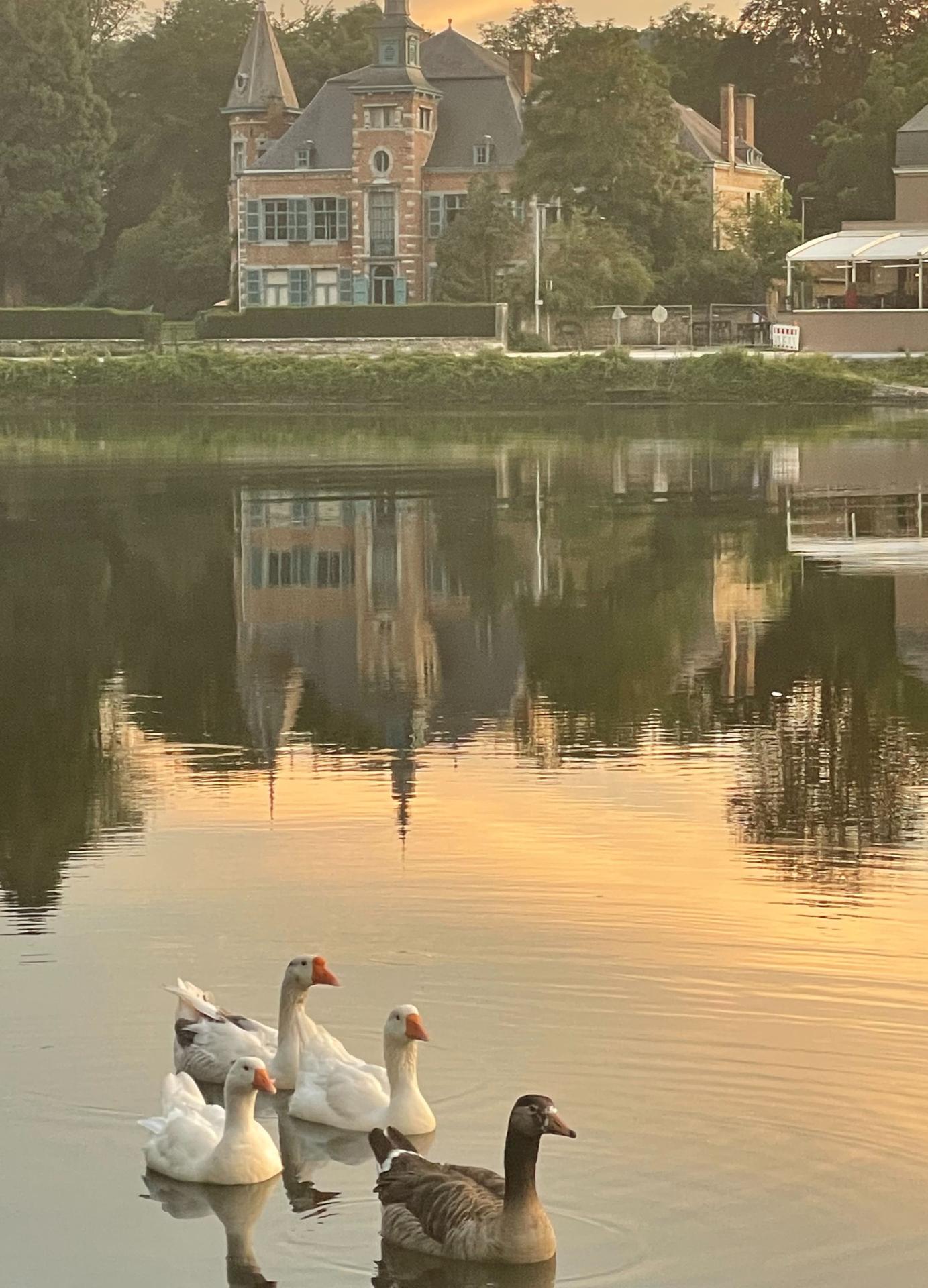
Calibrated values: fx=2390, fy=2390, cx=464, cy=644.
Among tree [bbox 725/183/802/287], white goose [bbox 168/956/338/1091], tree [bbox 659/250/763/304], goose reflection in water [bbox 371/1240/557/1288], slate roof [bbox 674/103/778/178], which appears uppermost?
slate roof [bbox 674/103/778/178]

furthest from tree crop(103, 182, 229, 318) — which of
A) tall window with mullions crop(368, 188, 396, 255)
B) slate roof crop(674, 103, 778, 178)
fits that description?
slate roof crop(674, 103, 778, 178)

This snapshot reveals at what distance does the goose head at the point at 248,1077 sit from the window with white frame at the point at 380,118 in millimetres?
72246

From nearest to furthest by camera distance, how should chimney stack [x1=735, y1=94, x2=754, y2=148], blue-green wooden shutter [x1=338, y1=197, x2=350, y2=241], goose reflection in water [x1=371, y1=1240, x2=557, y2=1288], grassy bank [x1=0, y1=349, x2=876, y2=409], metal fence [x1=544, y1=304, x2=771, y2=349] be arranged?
goose reflection in water [x1=371, y1=1240, x2=557, y2=1288] < grassy bank [x1=0, y1=349, x2=876, y2=409] < metal fence [x1=544, y1=304, x2=771, y2=349] < blue-green wooden shutter [x1=338, y1=197, x2=350, y2=241] < chimney stack [x1=735, y1=94, x2=754, y2=148]

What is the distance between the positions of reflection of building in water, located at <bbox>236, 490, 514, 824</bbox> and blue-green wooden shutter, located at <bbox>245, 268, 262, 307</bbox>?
165ft

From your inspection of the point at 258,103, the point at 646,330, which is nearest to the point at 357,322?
the point at 646,330

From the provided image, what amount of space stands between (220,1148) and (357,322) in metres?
59.8

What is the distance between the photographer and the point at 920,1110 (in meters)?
7.84

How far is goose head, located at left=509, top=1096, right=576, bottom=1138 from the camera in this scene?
658cm

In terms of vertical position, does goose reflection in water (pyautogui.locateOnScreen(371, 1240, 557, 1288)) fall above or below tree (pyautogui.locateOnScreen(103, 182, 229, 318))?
below

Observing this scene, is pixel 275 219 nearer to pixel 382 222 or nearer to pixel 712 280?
pixel 382 222

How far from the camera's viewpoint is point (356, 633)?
2012 cm

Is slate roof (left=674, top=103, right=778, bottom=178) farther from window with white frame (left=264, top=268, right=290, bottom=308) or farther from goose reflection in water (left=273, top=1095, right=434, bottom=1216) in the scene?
goose reflection in water (left=273, top=1095, right=434, bottom=1216)

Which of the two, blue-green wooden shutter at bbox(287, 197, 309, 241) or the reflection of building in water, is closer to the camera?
the reflection of building in water

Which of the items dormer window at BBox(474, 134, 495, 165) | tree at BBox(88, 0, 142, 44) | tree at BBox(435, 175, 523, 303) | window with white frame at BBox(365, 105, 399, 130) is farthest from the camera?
tree at BBox(88, 0, 142, 44)
